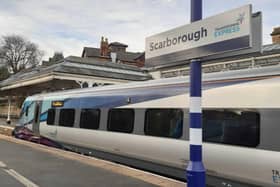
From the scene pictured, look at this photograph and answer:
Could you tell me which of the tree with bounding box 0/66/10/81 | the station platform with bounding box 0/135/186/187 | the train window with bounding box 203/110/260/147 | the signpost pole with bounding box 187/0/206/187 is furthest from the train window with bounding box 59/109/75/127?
the tree with bounding box 0/66/10/81

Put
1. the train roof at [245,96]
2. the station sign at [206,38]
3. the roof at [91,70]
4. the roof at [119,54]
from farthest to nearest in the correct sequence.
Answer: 1. the roof at [119,54]
2. the roof at [91,70]
3. the train roof at [245,96]
4. the station sign at [206,38]

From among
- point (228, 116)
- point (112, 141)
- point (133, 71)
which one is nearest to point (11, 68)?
point (133, 71)

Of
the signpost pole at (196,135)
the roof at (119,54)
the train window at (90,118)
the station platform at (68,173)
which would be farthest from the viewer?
the roof at (119,54)

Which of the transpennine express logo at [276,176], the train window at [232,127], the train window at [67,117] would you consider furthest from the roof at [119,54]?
the transpennine express logo at [276,176]

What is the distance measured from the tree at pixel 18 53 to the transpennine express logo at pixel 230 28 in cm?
7735

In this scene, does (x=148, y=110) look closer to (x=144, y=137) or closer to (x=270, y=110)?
(x=144, y=137)

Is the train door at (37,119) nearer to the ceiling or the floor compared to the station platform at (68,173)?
nearer to the ceiling

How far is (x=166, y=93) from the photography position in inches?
391

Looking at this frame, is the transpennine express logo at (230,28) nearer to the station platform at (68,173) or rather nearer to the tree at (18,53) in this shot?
the station platform at (68,173)

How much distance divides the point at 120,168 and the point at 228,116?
2848 millimetres

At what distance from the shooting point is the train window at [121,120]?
1120 centimetres

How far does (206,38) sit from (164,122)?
485cm

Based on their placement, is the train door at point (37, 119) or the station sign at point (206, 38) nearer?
the station sign at point (206, 38)

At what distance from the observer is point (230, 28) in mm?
4922
